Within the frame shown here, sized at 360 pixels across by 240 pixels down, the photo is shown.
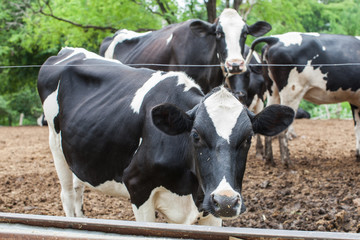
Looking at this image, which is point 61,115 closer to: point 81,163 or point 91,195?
point 81,163

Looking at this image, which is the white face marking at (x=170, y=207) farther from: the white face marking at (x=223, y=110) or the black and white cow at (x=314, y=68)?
the black and white cow at (x=314, y=68)

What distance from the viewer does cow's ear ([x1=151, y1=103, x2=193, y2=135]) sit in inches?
118

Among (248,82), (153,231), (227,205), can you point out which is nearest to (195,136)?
(227,205)

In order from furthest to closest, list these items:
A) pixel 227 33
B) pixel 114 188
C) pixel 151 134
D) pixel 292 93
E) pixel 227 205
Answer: pixel 292 93, pixel 227 33, pixel 114 188, pixel 151 134, pixel 227 205

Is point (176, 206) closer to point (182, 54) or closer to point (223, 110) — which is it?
point (223, 110)

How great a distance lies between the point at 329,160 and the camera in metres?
7.97

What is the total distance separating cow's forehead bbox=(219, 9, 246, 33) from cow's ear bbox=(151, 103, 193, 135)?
3852 mm

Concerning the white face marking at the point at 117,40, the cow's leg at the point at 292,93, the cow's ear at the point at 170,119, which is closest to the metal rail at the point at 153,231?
the cow's ear at the point at 170,119

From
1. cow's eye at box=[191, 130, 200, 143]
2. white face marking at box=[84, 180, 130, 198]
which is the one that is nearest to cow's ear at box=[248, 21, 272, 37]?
white face marking at box=[84, 180, 130, 198]

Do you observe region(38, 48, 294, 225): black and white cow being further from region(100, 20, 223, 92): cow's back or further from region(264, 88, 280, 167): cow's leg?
region(264, 88, 280, 167): cow's leg

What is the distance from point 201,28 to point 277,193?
2.65m

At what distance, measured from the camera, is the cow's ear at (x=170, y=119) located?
9.87 feet

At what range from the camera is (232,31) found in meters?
6.64

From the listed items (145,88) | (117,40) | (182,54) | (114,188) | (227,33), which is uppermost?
(145,88)
